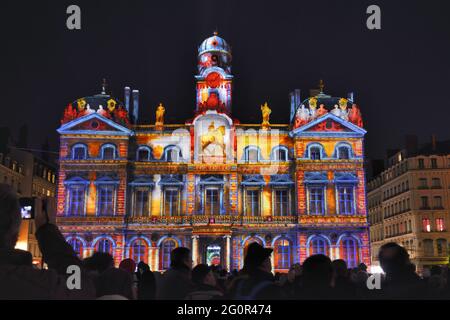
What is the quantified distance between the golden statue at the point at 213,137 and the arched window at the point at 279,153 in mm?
4456

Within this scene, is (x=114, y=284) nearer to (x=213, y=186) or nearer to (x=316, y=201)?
(x=213, y=186)

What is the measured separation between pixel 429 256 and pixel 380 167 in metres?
19.2

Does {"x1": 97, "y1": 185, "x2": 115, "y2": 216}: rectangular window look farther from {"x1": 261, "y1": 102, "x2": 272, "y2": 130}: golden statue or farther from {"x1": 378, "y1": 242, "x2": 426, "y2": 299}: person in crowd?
{"x1": 378, "y1": 242, "x2": 426, "y2": 299}: person in crowd

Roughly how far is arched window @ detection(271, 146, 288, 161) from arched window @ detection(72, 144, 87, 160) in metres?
16.0

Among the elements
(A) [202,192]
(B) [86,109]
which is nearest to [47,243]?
(A) [202,192]

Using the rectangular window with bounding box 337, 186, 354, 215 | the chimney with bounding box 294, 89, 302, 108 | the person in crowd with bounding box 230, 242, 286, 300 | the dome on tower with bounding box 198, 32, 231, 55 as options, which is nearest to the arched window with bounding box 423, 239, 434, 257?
the rectangular window with bounding box 337, 186, 354, 215

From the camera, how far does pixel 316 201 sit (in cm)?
4403

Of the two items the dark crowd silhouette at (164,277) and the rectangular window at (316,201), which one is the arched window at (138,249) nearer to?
the rectangular window at (316,201)

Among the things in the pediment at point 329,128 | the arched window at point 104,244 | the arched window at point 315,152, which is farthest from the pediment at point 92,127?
the arched window at point 315,152

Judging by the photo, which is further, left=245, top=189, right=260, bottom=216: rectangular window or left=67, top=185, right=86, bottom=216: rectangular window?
left=245, top=189, right=260, bottom=216: rectangular window

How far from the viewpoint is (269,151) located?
150ft

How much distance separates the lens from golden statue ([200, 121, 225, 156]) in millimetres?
45062
